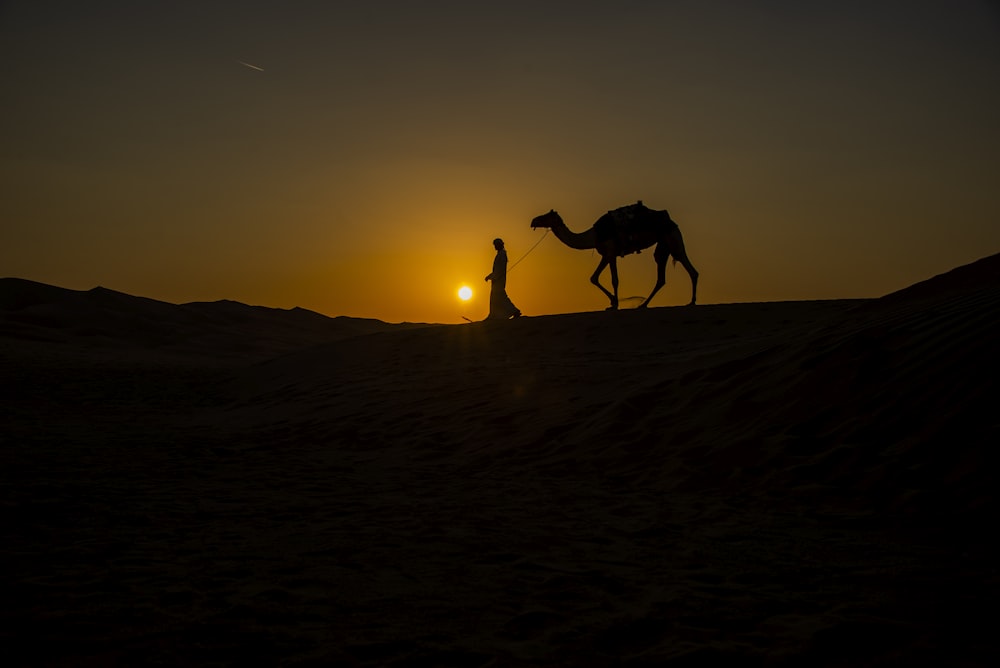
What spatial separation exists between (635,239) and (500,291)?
3.26 meters

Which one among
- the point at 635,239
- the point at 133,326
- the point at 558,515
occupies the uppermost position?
the point at 635,239

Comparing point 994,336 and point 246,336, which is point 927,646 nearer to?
point 994,336

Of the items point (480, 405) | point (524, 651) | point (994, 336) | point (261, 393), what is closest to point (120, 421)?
point (261, 393)

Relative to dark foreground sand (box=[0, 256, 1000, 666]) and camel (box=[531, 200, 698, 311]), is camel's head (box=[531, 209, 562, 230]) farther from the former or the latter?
dark foreground sand (box=[0, 256, 1000, 666])

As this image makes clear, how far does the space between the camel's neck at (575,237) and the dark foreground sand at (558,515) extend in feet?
24.9

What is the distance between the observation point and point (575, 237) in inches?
714

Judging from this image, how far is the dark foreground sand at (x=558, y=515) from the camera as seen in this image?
248 cm

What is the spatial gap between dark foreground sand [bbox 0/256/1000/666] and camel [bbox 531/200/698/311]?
7039mm

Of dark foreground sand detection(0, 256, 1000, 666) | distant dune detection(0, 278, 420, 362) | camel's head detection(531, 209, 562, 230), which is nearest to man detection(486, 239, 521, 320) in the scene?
camel's head detection(531, 209, 562, 230)

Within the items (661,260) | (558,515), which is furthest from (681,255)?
(558,515)

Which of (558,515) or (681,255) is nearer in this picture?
(558,515)

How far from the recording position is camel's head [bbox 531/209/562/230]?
717 inches

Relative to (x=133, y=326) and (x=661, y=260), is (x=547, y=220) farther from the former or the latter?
(x=133, y=326)

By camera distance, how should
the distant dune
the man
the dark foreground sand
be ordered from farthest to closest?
the distant dune
the man
the dark foreground sand
